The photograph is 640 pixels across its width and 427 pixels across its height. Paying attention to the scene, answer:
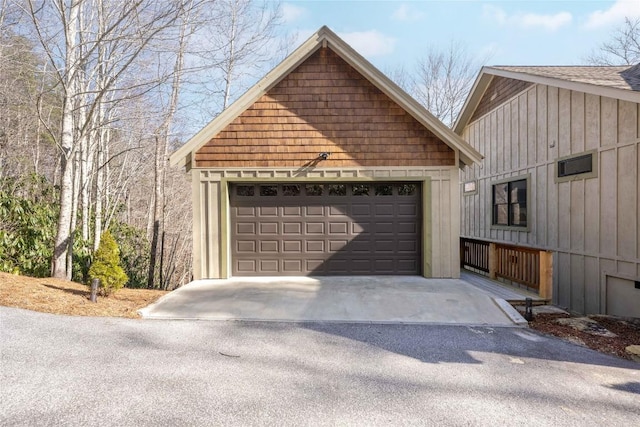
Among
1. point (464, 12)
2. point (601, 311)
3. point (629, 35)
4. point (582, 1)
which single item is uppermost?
point (629, 35)

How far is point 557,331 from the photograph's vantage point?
4945 mm

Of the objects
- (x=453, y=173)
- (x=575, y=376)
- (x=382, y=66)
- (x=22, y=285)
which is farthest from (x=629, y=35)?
(x=22, y=285)

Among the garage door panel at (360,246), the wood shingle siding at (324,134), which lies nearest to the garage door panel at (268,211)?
the wood shingle siding at (324,134)

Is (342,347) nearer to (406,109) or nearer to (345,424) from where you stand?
(345,424)

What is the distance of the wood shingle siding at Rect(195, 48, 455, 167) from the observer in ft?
26.5

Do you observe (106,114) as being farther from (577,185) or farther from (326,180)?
(577,185)

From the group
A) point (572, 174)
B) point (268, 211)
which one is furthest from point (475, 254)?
point (268, 211)

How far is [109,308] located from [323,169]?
506cm

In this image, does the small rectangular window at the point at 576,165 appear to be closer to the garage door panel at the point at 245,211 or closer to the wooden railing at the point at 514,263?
the wooden railing at the point at 514,263

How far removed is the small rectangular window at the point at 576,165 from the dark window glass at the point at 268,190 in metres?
6.78

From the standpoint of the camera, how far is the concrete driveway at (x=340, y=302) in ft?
17.7

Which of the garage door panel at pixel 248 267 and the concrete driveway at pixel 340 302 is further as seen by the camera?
the garage door panel at pixel 248 267

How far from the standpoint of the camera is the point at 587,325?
17.1 ft

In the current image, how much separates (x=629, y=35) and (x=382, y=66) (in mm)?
13080
